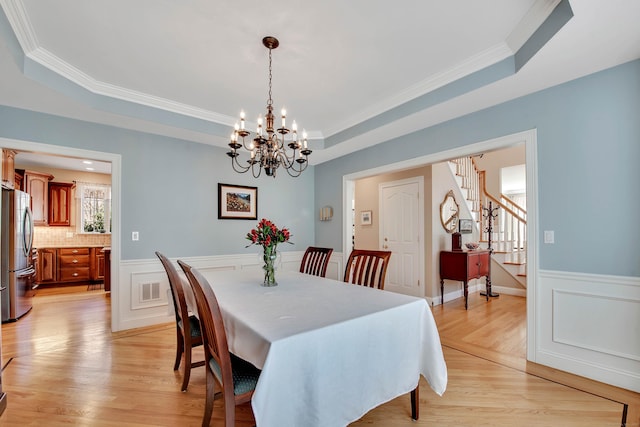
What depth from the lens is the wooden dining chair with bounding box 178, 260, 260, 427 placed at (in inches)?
52.1

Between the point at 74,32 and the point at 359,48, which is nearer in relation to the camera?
the point at 74,32

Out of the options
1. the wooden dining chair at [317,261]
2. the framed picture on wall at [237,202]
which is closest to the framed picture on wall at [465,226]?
the wooden dining chair at [317,261]

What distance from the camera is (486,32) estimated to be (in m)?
2.12

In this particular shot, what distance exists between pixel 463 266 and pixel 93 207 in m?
7.45

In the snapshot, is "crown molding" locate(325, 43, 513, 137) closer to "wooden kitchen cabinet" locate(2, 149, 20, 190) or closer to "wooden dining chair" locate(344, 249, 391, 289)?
"wooden dining chair" locate(344, 249, 391, 289)

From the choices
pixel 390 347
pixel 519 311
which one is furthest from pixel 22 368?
pixel 519 311

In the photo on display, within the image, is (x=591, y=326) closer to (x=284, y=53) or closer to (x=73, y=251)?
(x=284, y=53)

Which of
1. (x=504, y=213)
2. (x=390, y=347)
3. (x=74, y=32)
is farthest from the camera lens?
(x=504, y=213)

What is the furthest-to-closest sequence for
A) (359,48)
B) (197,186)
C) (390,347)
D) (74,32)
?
1. (197,186)
2. (359,48)
3. (74,32)
4. (390,347)

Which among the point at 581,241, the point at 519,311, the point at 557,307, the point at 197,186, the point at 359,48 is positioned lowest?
the point at 519,311

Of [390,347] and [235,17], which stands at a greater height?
[235,17]

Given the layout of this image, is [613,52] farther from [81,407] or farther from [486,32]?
[81,407]

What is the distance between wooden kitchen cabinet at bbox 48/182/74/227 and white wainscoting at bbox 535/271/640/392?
797cm

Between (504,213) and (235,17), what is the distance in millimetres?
5698
